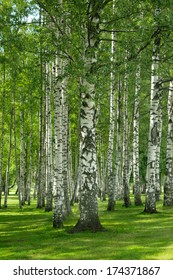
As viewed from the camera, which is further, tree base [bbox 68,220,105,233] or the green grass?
tree base [bbox 68,220,105,233]

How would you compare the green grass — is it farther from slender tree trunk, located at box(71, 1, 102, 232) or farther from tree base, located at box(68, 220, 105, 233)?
slender tree trunk, located at box(71, 1, 102, 232)

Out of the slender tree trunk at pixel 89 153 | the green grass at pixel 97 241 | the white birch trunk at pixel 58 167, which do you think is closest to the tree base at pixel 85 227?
the slender tree trunk at pixel 89 153

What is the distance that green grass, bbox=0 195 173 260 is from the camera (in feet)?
37.4

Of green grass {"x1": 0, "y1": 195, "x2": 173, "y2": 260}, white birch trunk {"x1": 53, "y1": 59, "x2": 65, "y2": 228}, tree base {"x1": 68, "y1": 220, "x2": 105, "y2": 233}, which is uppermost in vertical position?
white birch trunk {"x1": 53, "y1": 59, "x2": 65, "y2": 228}

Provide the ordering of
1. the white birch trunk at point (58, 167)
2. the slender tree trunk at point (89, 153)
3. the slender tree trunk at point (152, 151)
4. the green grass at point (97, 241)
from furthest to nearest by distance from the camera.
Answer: the slender tree trunk at point (152, 151) → the white birch trunk at point (58, 167) → the slender tree trunk at point (89, 153) → the green grass at point (97, 241)

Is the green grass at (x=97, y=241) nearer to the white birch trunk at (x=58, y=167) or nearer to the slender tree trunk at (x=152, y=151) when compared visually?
the white birch trunk at (x=58, y=167)

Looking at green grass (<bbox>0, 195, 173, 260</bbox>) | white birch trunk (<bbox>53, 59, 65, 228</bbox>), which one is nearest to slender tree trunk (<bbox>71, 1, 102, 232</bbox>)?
green grass (<bbox>0, 195, 173, 260</bbox>)

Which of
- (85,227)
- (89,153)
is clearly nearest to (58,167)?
(89,153)

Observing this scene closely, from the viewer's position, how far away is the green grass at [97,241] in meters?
11.4

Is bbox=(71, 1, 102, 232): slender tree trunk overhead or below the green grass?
overhead

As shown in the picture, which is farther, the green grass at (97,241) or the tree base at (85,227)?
the tree base at (85,227)

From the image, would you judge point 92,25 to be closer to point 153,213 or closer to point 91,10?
point 91,10

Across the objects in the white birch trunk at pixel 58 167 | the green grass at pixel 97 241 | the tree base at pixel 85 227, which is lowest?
the green grass at pixel 97 241

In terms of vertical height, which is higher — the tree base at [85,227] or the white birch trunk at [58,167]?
the white birch trunk at [58,167]
